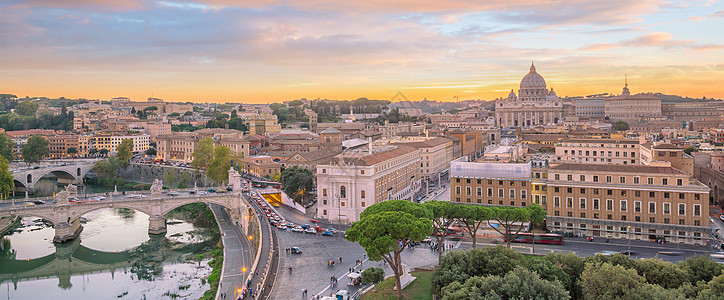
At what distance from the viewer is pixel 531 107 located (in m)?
109

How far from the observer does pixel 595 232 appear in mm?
26828

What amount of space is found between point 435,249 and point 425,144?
23150 mm

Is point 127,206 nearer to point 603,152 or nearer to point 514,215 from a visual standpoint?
point 514,215

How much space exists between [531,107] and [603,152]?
73.7 m

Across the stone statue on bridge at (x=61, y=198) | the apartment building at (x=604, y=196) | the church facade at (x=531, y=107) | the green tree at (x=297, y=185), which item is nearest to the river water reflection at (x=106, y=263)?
the stone statue on bridge at (x=61, y=198)

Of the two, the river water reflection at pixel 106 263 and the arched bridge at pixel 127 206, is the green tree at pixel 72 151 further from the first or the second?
the arched bridge at pixel 127 206

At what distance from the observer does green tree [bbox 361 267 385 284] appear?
20.2 metres

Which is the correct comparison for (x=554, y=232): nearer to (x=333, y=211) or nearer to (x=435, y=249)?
(x=435, y=249)

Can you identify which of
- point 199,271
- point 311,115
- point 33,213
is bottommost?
point 199,271

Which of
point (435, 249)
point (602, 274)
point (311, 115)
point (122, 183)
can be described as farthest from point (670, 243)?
point (311, 115)

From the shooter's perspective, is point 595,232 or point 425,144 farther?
point 425,144

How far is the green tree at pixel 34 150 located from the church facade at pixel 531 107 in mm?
80027

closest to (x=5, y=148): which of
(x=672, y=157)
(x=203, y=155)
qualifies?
(x=203, y=155)

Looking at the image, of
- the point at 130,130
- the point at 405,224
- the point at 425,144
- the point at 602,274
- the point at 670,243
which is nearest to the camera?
the point at 602,274
